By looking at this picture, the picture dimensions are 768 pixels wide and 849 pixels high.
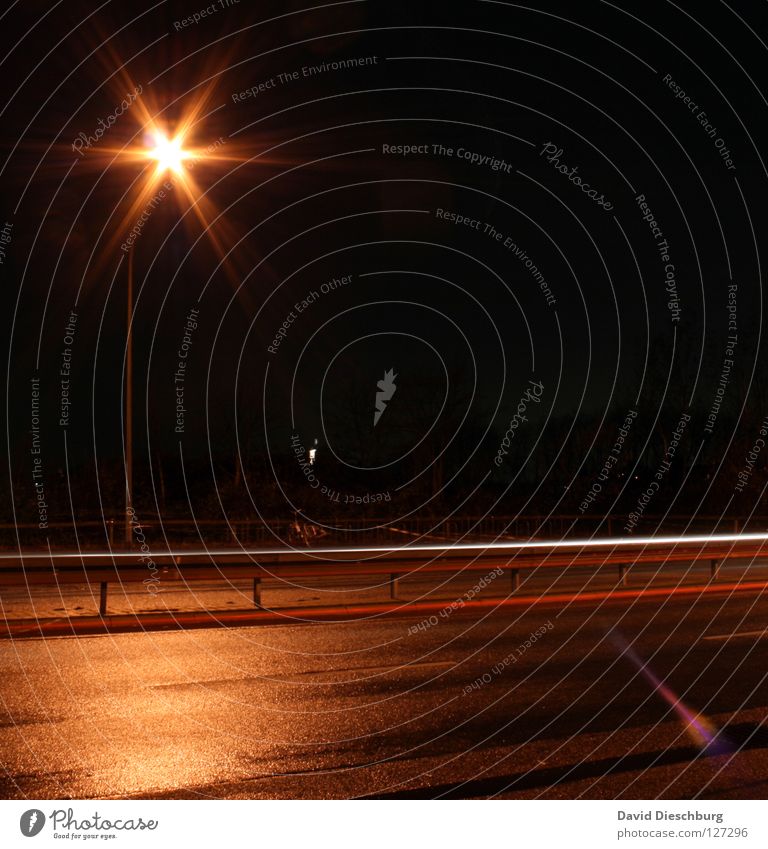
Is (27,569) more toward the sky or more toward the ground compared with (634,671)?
more toward the sky

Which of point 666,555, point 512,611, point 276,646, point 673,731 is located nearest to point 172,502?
point 666,555

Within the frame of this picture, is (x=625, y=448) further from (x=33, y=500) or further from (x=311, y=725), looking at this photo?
(x=311, y=725)

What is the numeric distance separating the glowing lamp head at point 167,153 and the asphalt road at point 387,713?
22.5 feet

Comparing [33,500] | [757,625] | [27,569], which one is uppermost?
[33,500]

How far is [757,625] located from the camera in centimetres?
1441

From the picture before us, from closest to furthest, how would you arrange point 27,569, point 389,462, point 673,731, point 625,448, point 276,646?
1. point 673,731
2. point 276,646
3. point 27,569
4. point 389,462
5. point 625,448

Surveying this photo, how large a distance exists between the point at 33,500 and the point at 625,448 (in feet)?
91.7
